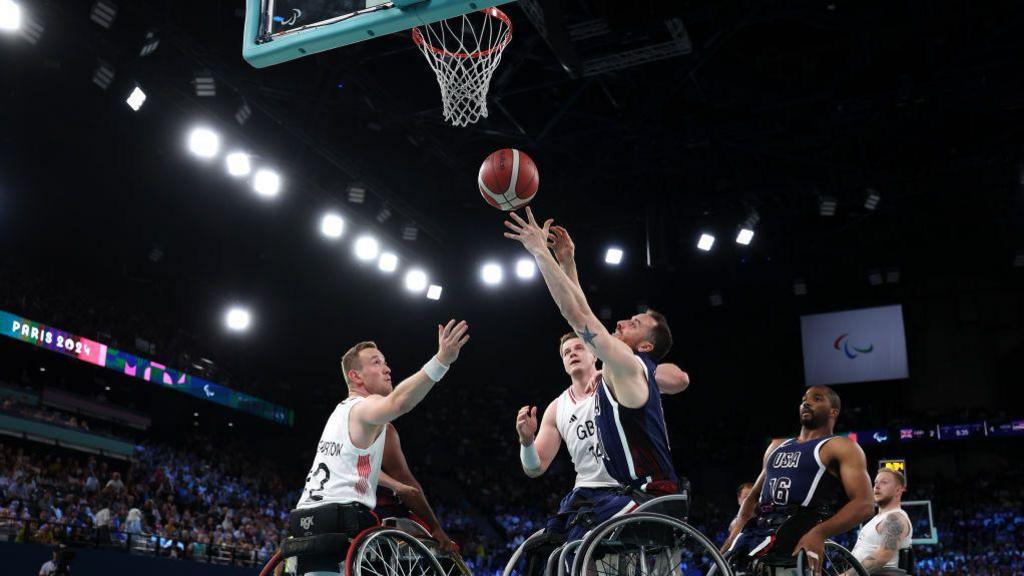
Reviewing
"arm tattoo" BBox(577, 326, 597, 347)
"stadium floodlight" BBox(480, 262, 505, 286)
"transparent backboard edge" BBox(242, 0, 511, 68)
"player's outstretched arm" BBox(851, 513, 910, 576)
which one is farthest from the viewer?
"stadium floodlight" BBox(480, 262, 505, 286)

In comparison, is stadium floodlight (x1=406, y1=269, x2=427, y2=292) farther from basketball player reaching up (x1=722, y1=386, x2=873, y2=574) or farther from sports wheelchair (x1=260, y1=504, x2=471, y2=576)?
sports wheelchair (x1=260, y1=504, x2=471, y2=576)

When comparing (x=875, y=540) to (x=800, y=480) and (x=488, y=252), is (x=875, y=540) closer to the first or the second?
(x=800, y=480)

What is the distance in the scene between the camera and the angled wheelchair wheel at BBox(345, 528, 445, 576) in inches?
184

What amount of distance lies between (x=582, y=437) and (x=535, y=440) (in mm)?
523

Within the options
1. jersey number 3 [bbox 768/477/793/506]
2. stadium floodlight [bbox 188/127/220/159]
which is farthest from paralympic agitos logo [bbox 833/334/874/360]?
jersey number 3 [bbox 768/477/793/506]

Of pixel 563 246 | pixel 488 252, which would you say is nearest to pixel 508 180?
pixel 563 246

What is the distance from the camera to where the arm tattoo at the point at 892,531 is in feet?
22.7

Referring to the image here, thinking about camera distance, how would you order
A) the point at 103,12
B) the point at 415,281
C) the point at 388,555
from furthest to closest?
the point at 415,281
the point at 103,12
the point at 388,555

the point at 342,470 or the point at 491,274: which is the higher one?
the point at 491,274

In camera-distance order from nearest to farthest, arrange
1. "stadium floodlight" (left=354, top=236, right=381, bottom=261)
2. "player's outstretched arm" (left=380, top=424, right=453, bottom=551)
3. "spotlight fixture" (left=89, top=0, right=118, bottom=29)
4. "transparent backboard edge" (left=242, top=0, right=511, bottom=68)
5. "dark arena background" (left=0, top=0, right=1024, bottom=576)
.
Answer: "player's outstretched arm" (left=380, top=424, right=453, bottom=551) → "transparent backboard edge" (left=242, top=0, right=511, bottom=68) → "spotlight fixture" (left=89, top=0, right=118, bottom=29) → "dark arena background" (left=0, top=0, right=1024, bottom=576) → "stadium floodlight" (left=354, top=236, right=381, bottom=261)

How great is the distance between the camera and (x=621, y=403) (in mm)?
4754

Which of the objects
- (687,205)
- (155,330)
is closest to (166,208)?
(155,330)

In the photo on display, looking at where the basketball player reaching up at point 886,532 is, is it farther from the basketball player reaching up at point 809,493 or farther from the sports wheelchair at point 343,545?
the sports wheelchair at point 343,545

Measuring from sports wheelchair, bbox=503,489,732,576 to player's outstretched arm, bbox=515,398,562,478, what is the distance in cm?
87
